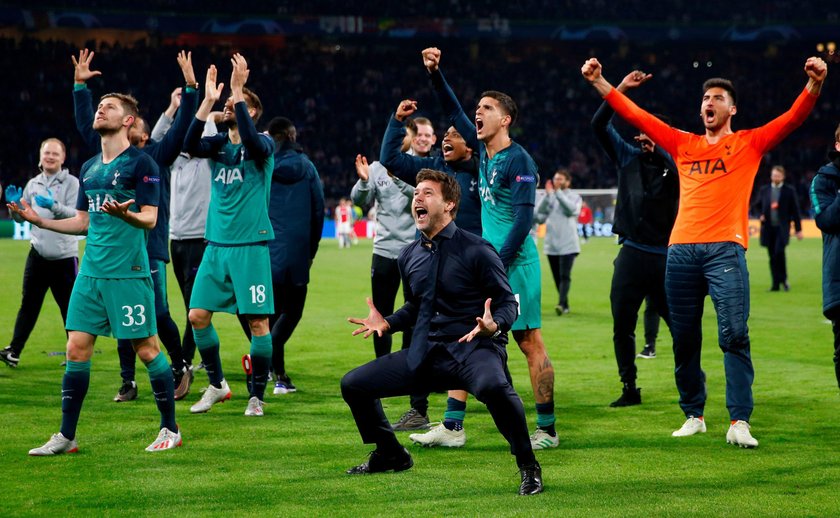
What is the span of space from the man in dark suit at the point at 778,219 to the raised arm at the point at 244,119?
47.4 ft

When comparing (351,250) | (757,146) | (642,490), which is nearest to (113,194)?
(642,490)

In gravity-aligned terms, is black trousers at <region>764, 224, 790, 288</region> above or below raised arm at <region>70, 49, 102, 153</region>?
below

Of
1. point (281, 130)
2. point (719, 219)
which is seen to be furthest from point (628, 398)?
point (281, 130)

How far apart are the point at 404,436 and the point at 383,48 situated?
166ft

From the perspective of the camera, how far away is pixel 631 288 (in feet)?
27.8

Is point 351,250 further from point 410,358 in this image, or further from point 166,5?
point 410,358

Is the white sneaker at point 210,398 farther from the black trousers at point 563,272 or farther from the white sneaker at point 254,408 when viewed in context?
the black trousers at point 563,272

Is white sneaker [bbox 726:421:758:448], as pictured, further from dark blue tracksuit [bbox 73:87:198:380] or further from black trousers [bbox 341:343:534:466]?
dark blue tracksuit [bbox 73:87:198:380]

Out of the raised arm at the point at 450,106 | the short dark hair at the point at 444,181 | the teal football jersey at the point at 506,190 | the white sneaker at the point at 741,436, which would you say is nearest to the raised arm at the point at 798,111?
the teal football jersey at the point at 506,190

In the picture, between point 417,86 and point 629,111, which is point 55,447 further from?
point 417,86

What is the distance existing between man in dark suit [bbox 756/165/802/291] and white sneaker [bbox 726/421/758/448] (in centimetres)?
1397

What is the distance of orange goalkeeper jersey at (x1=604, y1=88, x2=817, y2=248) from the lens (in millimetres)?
7066

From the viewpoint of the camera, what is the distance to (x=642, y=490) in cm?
580

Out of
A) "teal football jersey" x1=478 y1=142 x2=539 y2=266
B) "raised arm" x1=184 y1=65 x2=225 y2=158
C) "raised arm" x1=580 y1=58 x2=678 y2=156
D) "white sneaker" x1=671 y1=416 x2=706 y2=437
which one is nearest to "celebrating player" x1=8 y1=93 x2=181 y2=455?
"raised arm" x1=184 y1=65 x2=225 y2=158
